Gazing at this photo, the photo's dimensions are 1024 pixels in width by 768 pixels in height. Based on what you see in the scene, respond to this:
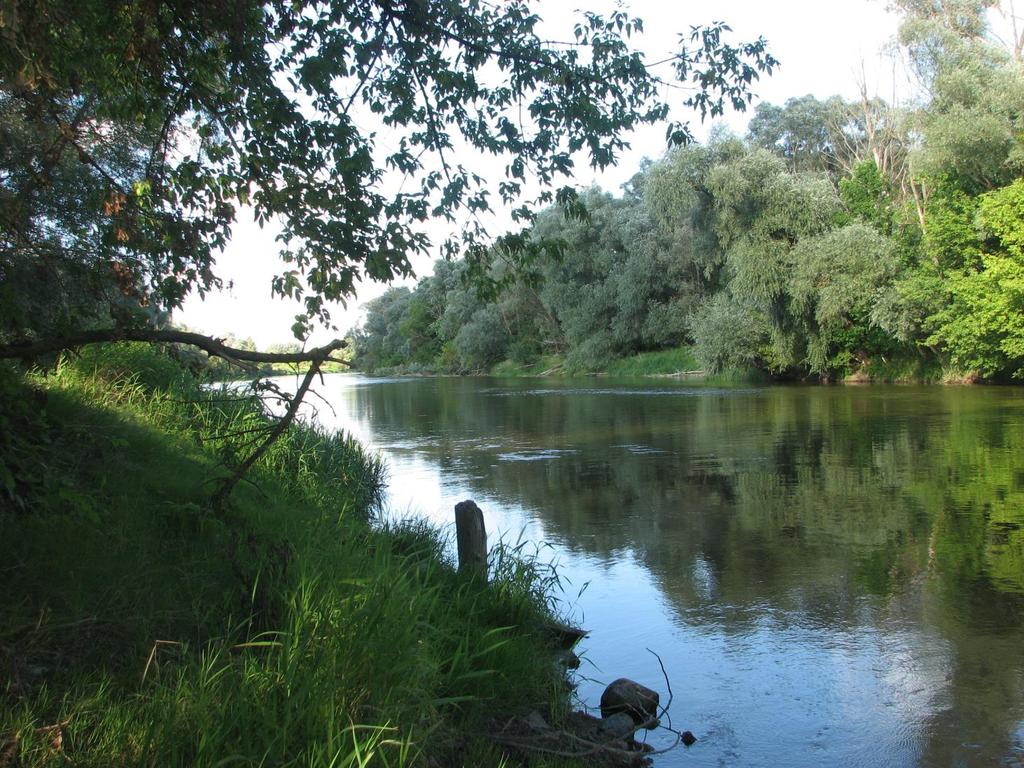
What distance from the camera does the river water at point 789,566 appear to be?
201 inches

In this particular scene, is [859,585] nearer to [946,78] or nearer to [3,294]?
[3,294]

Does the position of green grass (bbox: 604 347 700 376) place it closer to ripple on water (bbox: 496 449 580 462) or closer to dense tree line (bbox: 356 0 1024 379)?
dense tree line (bbox: 356 0 1024 379)

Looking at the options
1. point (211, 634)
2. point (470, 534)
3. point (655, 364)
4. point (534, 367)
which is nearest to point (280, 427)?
point (211, 634)

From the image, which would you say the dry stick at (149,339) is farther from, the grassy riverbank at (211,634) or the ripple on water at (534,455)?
the ripple on water at (534,455)

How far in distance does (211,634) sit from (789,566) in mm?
6009

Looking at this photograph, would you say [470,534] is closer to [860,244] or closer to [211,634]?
[211,634]

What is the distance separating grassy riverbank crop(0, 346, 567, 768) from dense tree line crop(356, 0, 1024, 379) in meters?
13.7

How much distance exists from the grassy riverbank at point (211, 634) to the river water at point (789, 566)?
3.24 feet

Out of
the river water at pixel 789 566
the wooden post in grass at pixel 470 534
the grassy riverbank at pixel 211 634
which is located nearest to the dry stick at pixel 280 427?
the grassy riverbank at pixel 211 634

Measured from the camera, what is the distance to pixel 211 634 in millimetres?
4184

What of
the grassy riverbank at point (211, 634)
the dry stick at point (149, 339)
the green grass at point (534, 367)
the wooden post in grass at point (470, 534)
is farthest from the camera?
the green grass at point (534, 367)

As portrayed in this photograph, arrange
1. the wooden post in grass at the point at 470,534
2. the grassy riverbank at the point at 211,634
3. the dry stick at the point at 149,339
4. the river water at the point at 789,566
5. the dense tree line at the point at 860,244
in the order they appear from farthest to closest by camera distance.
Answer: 1. the dense tree line at the point at 860,244
2. the wooden post in grass at the point at 470,534
3. the river water at the point at 789,566
4. the dry stick at the point at 149,339
5. the grassy riverbank at the point at 211,634

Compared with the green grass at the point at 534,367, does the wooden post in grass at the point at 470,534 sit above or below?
below

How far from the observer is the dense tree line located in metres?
29.0
